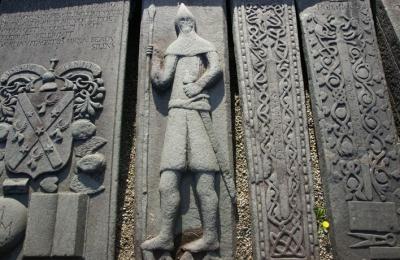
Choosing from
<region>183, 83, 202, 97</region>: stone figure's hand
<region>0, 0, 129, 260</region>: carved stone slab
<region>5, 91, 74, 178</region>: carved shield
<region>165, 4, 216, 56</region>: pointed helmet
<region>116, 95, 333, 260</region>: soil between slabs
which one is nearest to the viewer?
<region>0, 0, 129, 260</region>: carved stone slab

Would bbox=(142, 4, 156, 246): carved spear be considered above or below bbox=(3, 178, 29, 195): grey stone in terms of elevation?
above

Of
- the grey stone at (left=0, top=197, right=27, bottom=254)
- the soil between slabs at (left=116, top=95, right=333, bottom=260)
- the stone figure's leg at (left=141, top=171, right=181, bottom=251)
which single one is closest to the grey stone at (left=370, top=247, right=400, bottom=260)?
the soil between slabs at (left=116, top=95, right=333, bottom=260)

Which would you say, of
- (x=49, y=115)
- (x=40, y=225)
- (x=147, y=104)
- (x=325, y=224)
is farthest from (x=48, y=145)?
(x=325, y=224)

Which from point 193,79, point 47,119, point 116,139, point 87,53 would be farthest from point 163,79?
Result: point 47,119

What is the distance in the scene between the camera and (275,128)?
3.71 meters

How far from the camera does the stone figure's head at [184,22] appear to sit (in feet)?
13.6

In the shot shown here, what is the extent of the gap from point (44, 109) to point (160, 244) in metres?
2.00

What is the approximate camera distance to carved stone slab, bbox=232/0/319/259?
3248 millimetres

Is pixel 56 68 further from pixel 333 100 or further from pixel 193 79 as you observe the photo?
pixel 333 100

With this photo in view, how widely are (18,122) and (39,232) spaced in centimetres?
128

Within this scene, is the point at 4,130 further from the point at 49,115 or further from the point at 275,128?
the point at 275,128

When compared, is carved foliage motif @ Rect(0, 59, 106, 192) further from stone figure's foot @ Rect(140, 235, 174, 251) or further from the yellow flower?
the yellow flower

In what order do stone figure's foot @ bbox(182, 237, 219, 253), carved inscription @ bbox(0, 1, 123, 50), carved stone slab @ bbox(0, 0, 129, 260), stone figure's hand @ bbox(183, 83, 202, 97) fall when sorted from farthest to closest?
carved inscription @ bbox(0, 1, 123, 50), stone figure's hand @ bbox(183, 83, 202, 97), carved stone slab @ bbox(0, 0, 129, 260), stone figure's foot @ bbox(182, 237, 219, 253)

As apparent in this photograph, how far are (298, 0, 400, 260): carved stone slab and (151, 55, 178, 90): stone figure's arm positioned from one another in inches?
64.2
